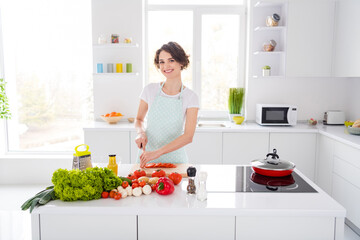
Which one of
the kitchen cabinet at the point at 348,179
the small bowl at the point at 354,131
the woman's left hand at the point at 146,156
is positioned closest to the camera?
the woman's left hand at the point at 146,156

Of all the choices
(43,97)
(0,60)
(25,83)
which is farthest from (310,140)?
(0,60)

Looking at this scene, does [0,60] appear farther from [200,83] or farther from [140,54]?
[200,83]

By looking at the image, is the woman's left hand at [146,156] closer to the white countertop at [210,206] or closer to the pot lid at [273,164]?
the white countertop at [210,206]

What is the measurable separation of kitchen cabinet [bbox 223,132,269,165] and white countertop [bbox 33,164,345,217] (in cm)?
208

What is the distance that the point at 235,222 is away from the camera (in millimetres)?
1529

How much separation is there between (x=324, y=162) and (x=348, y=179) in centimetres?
51

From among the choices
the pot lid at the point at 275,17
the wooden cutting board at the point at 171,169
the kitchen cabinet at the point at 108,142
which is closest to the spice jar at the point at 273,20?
the pot lid at the point at 275,17

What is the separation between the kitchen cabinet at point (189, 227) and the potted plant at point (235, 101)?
2.75m

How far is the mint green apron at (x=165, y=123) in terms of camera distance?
7.91 ft

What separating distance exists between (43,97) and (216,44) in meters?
2.61

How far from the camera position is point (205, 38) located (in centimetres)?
436

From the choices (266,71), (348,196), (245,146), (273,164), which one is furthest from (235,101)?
(273,164)

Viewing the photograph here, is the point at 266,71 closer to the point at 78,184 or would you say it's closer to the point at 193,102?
the point at 193,102

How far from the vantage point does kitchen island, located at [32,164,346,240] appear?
1507mm
